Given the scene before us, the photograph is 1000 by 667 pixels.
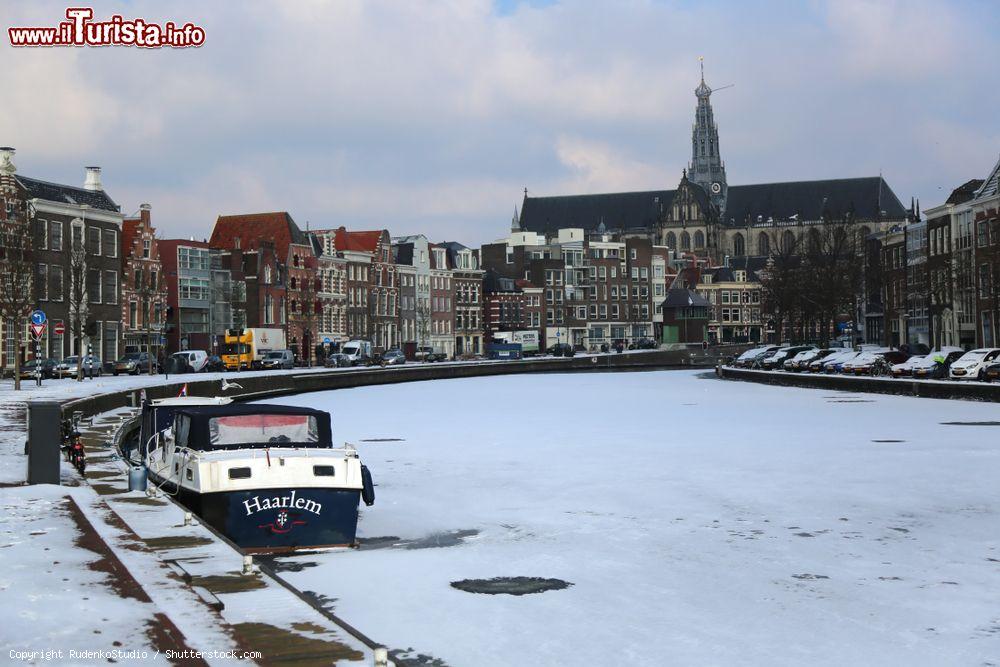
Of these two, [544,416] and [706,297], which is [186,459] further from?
[706,297]

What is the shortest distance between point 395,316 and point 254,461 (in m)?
122

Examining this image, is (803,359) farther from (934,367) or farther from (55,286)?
(55,286)

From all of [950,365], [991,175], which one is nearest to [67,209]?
[950,365]

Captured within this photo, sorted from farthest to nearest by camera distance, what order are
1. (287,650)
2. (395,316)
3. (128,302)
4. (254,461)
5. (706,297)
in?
1. (706,297)
2. (395,316)
3. (128,302)
4. (254,461)
5. (287,650)

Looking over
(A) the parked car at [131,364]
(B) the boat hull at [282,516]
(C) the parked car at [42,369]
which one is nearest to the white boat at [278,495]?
(B) the boat hull at [282,516]

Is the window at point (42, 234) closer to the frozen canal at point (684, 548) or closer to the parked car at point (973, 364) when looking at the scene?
the frozen canal at point (684, 548)

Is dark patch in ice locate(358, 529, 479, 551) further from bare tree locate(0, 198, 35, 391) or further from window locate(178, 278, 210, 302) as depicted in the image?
window locate(178, 278, 210, 302)

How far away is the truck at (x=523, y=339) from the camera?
15725 centimetres

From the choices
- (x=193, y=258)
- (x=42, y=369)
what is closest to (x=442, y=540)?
(x=42, y=369)

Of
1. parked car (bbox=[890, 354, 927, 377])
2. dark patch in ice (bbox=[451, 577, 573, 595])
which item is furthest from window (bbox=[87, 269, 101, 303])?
dark patch in ice (bbox=[451, 577, 573, 595])

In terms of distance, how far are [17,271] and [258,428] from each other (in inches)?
1658

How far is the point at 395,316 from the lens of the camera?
141625 mm

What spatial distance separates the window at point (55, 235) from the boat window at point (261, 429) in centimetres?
6923

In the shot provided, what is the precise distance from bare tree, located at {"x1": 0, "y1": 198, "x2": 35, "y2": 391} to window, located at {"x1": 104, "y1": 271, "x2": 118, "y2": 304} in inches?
646
